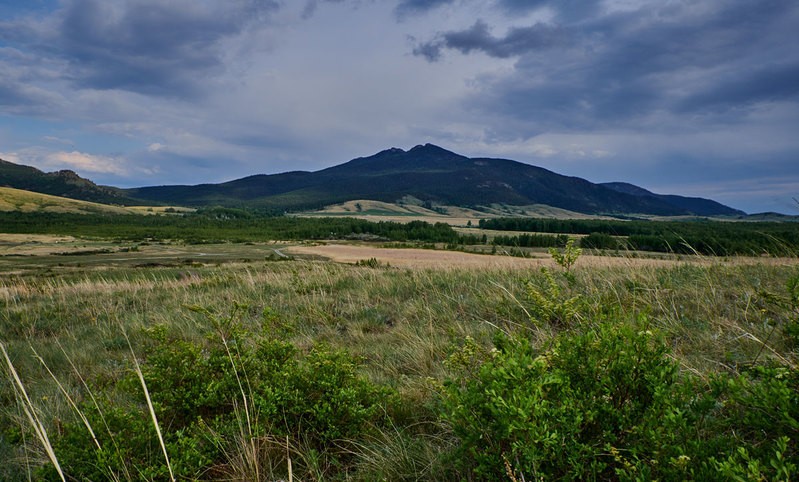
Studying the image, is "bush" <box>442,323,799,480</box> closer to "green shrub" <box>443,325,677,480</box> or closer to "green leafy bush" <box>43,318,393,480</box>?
"green shrub" <box>443,325,677,480</box>

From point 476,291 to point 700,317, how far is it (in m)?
3.96

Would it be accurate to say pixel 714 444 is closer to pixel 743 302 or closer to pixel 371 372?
pixel 371 372

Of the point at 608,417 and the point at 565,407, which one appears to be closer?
the point at 565,407

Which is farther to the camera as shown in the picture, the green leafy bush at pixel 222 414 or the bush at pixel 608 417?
the green leafy bush at pixel 222 414

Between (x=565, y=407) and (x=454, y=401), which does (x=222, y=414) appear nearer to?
(x=454, y=401)

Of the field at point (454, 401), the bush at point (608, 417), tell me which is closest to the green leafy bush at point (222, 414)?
the field at point (454, 401)

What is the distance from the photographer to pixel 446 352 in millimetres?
5176

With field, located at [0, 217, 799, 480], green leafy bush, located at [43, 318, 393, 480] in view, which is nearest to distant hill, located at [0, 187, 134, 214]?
field, located at [0, 217, 799, 480]

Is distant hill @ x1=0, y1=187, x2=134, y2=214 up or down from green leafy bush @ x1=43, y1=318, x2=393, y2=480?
up

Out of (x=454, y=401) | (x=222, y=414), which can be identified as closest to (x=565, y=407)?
(x=454, y=401)

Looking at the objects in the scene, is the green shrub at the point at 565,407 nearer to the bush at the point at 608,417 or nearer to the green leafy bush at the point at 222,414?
the bush at the point at 608,417

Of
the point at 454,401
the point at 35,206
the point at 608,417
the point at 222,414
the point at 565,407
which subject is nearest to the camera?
the point at 565,407

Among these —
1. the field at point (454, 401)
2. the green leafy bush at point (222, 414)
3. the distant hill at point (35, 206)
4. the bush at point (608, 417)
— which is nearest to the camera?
the bush at point (608, 417)

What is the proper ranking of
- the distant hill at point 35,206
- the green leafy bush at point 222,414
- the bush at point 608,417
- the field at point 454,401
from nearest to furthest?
the bush at point 608,417 < the field at point 454,401 < the green leafy bush at point 222,414 < the distant hill at point 35,206
